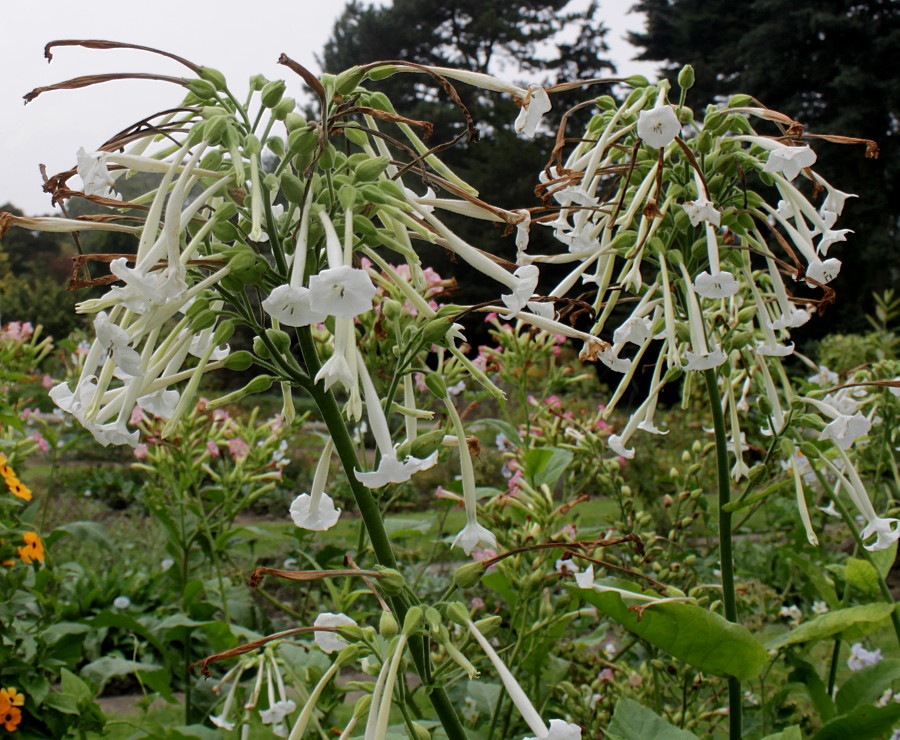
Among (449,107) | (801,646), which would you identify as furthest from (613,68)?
(801,646)

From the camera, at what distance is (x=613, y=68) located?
25047 mm

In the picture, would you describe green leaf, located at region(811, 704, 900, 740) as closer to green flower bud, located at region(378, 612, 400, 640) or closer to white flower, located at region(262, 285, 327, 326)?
green flower bud, located at region(378, 612, 400, 640)

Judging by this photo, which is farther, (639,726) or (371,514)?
(639,726)

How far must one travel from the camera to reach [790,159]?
4.42 feet

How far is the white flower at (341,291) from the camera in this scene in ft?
2.64

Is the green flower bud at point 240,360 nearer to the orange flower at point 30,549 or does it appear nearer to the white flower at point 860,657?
the orange flower at point 30,549

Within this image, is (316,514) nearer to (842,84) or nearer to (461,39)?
(842,84)

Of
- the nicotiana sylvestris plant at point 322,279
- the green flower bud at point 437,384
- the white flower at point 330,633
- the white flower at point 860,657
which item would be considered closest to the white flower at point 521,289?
the nicotiana sylvestris plant at point 322,279

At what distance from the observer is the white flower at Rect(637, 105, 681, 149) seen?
4.11ft

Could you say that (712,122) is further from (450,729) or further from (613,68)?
(613,68)

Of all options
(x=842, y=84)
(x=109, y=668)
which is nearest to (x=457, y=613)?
(x=109, y=668)

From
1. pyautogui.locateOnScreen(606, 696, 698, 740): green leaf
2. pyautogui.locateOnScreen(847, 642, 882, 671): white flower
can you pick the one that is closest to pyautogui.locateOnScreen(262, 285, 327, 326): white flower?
pyautogui.locateOnScreen(606, 696, 698, 740): green leaf

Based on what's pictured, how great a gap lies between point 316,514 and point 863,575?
1.35 meters

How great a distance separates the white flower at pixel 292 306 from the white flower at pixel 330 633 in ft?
1.32
